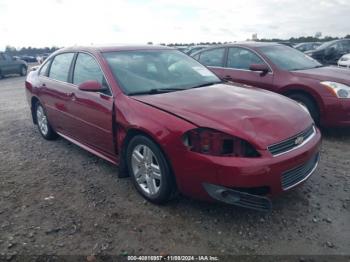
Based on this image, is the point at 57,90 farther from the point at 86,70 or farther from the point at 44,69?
the point at 44,69

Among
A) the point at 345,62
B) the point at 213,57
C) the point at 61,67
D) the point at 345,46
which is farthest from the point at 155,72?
the point at 345,46

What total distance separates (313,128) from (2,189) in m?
3.60

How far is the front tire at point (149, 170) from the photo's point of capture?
3.10 m

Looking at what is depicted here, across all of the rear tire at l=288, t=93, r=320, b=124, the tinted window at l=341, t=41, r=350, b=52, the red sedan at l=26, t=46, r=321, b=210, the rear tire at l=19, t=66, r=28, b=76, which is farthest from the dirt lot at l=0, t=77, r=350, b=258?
the rear tire at l=19, t=66, r=28, b=76

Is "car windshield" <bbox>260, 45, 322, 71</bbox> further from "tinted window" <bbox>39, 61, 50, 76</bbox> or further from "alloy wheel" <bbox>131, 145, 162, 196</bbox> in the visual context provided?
"tinted window" <bbox>39, 61, 50, 76</bbox>

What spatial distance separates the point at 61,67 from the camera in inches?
195

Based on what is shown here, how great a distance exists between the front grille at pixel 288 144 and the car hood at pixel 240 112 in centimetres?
4

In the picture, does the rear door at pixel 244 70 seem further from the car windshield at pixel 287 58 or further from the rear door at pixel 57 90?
the rear door at pixel 57 90

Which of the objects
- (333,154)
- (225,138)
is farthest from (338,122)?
(225,138)

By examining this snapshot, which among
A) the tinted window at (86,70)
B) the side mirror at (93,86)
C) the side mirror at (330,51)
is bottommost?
the side mirror at (330,51)

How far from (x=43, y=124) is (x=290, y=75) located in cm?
428

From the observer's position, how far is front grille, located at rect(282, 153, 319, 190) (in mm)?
2887

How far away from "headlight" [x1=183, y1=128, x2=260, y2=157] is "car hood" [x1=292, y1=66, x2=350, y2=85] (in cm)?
320

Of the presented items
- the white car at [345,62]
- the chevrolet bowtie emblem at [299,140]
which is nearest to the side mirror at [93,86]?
the chevrolet bowtie emblem at [299,140]
